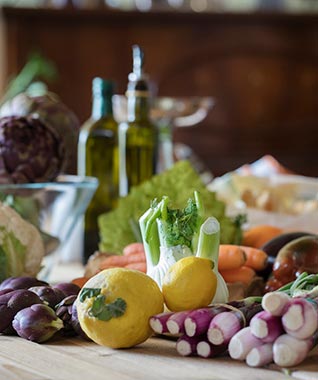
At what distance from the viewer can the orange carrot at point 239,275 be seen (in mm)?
1402

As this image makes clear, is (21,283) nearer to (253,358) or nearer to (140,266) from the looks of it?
(140,266)

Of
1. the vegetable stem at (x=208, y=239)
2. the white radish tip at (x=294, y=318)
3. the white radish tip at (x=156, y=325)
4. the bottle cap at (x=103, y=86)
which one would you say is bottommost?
the white radish tip at (x=156, y=325)

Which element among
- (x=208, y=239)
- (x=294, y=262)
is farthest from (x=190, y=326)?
(x=294, y=262)

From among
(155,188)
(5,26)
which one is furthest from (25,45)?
(155,188)

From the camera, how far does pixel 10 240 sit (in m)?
1.42

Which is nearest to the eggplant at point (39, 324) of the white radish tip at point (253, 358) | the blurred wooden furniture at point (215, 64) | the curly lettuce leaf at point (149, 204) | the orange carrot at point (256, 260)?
the white radish tip at point (253, 358)

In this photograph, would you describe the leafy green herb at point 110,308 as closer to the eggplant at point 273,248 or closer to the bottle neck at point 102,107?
the eggplant at point 273,248

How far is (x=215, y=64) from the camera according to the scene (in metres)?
4.71

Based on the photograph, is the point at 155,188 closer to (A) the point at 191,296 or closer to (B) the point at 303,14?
(A) the point at 191,296

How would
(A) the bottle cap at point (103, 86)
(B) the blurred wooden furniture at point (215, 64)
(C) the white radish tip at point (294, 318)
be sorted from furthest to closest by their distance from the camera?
(B) the blurred wooden furniture at point (215, 64), (A) the bottle cap at point (103, 86), (C) the white radish tip at point (294, 318)

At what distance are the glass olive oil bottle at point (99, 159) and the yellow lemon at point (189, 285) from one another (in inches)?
31.8

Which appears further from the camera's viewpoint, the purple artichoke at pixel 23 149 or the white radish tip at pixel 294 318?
the purple artichoke at pixel 23 149

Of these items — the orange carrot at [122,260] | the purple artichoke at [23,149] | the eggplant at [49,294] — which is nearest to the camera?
the eggplant at [49,294]

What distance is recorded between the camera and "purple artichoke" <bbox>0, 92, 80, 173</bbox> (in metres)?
1.69
